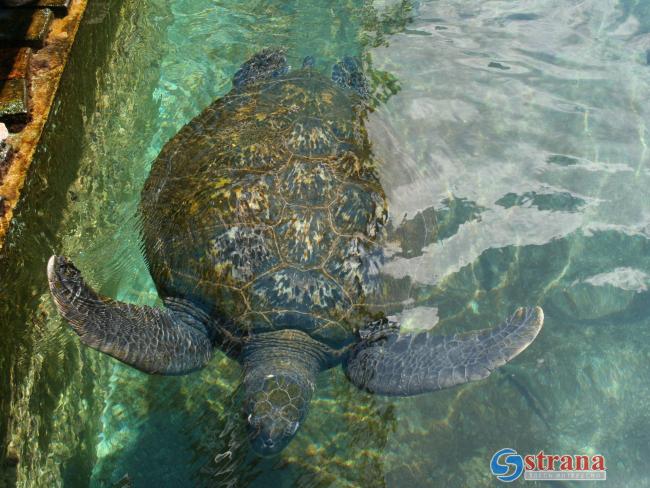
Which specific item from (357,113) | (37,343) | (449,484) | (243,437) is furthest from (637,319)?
(37,343)

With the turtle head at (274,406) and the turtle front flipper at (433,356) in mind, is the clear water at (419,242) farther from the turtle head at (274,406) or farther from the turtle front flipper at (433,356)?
the turtle head at (274,406)

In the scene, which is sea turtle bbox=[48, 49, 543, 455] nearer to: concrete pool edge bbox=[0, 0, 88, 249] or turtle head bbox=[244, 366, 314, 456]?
turtle head bbox=[244, 366, 314, 456]

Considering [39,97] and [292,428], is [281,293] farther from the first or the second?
[39,97]

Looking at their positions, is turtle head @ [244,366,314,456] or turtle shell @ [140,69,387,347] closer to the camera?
turtle head @ [244,366,314,456]

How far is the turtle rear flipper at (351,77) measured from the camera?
19.0ft

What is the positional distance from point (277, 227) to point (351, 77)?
8.54ft

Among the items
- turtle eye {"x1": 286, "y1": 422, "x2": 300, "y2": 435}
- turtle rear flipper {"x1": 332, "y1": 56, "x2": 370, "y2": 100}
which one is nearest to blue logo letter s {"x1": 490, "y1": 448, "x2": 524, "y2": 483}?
turtle eye {"x1": 286, "y1": 422, "x2": 300, "y2": 435}

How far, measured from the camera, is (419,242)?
4664 mm

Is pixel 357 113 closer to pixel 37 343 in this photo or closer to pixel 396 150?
pixel 396 150

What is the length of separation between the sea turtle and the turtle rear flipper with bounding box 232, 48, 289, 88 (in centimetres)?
150

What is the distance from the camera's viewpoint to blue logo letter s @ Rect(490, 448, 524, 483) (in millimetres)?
3966

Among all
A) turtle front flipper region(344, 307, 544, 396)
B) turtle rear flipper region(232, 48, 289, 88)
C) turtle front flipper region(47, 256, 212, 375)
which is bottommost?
turtle front flipper region(344, 307, 544, 396)

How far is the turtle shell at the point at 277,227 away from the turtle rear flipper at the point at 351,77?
131cm

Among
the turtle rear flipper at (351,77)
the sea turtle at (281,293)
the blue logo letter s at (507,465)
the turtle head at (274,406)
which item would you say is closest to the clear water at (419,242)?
the blue logo letter s at (507,465)
